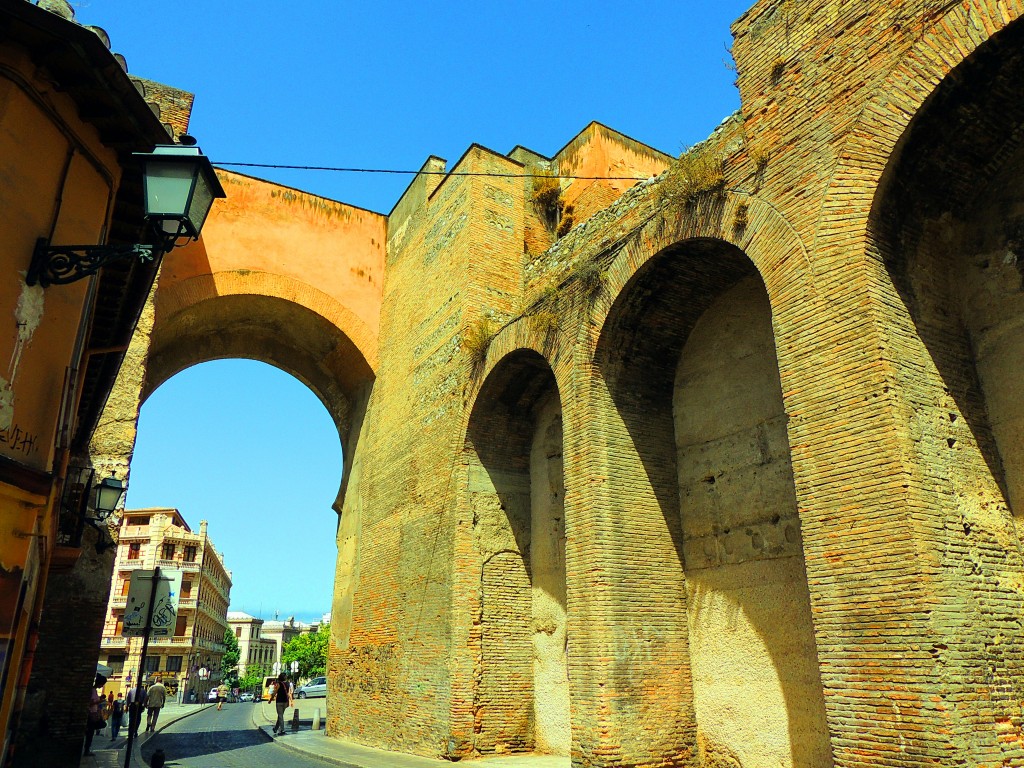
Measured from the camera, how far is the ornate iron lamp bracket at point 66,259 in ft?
12.9

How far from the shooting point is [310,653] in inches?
2184

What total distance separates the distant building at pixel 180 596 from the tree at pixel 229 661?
1366cm

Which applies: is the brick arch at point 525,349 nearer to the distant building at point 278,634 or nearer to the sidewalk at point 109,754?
the sidewalk at point 109,754

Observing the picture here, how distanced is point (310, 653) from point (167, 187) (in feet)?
189

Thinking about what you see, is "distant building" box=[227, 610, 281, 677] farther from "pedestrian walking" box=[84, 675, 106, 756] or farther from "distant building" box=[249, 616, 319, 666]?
"pedestrian walking" box=[84, 675, 106, 756]

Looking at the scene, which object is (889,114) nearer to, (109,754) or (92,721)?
(109,754)

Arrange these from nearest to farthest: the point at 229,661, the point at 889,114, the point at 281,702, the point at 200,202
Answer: the point at 200,202 → the point at 889,114 → the point at 281,702 → the point at 229,661

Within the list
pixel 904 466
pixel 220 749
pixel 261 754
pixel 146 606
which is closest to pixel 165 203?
pixel 146 606

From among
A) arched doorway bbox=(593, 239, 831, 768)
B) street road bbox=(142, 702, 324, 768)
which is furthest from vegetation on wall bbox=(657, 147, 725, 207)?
street road bbox=(142, 702, 324, 768)

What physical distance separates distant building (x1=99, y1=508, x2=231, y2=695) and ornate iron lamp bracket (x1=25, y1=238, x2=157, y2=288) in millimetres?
46648

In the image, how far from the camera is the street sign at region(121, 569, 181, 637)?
684 centimetres

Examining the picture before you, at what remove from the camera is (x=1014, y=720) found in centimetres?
461

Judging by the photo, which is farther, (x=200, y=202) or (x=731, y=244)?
(x=731, y=244)

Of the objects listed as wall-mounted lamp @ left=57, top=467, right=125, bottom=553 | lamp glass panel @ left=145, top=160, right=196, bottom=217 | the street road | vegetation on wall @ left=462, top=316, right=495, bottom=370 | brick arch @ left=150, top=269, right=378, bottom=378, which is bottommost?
the street road
